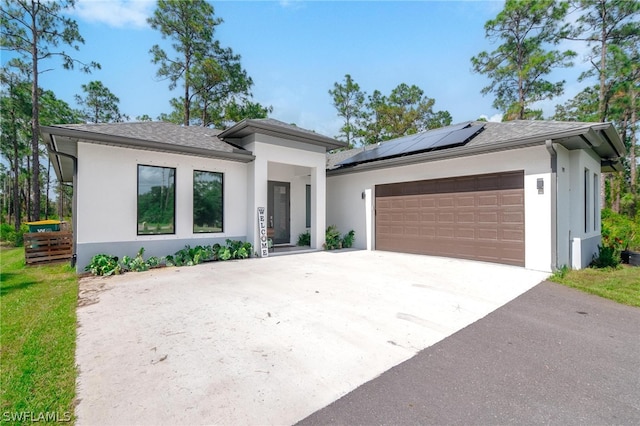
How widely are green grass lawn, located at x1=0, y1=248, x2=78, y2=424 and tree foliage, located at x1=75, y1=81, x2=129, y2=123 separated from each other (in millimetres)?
23086

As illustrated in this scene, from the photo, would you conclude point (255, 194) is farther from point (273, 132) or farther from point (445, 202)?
point (445, 202)

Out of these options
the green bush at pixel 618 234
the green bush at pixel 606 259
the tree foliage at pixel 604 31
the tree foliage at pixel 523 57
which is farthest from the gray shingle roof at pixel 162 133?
the tree foliage at pixel 604 31

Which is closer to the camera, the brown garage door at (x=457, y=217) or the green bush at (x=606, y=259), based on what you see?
the brown garage door at (x=457, y=217)

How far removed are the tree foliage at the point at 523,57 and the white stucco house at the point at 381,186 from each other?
28.3 ft

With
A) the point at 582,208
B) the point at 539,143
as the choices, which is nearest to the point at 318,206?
the point at 539,143

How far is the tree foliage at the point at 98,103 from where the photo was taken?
73.8ft

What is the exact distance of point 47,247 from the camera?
8.48 meters

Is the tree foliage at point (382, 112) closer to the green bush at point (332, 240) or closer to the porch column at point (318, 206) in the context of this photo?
the porch column at point (318, 206)

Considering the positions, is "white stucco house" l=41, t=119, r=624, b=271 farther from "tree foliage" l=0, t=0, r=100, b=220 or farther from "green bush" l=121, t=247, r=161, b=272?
"tree foliage" l=0, t=0, r=100, b=220

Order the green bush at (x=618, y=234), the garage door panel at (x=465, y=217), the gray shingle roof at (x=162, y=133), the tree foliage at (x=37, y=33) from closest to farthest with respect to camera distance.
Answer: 1. the gray shingle roof at (x=162, y=133)
2. the garage door panel at (x=465, y=217)
3. the green bush at (x=618, y=234)
4. the tree foliage at (x=37, y=33)

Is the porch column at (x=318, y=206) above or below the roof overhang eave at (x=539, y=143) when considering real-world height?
below

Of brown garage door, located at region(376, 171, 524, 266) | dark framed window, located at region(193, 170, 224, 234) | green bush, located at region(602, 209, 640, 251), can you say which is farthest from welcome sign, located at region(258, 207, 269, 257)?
green bush, located at region(602, 209, 640, 251)

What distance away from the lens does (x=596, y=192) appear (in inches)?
359
